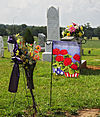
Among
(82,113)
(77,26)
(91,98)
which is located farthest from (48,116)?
(77,26)

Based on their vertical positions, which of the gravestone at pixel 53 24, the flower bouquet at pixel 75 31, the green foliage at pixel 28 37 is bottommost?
the green foliage at pixel 28 37

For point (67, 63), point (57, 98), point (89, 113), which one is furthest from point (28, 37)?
point (57, 98)

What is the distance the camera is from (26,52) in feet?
15.6

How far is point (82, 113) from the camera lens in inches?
213

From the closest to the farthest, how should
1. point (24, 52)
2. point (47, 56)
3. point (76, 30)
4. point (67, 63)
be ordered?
point (24, 52) < point (67, 63) < point (76, 30) < point (47, 56)

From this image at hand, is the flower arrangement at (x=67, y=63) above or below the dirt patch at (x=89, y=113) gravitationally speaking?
above

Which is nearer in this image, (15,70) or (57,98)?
(15,70)

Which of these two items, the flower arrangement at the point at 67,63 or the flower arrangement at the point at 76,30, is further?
the flower arrangement at the point at 76,30

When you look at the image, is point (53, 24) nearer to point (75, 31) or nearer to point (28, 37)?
point (75, 31)

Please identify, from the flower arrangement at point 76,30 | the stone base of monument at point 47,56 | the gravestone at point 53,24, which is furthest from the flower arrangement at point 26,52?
the gravestone at point 53,24

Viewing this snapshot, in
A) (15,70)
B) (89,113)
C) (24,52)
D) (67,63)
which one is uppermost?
(24,52)

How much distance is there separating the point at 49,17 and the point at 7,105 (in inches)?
409

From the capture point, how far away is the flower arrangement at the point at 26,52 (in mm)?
4723

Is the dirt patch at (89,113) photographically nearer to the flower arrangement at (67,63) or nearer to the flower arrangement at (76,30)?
the flower arrangement at (67,63)
